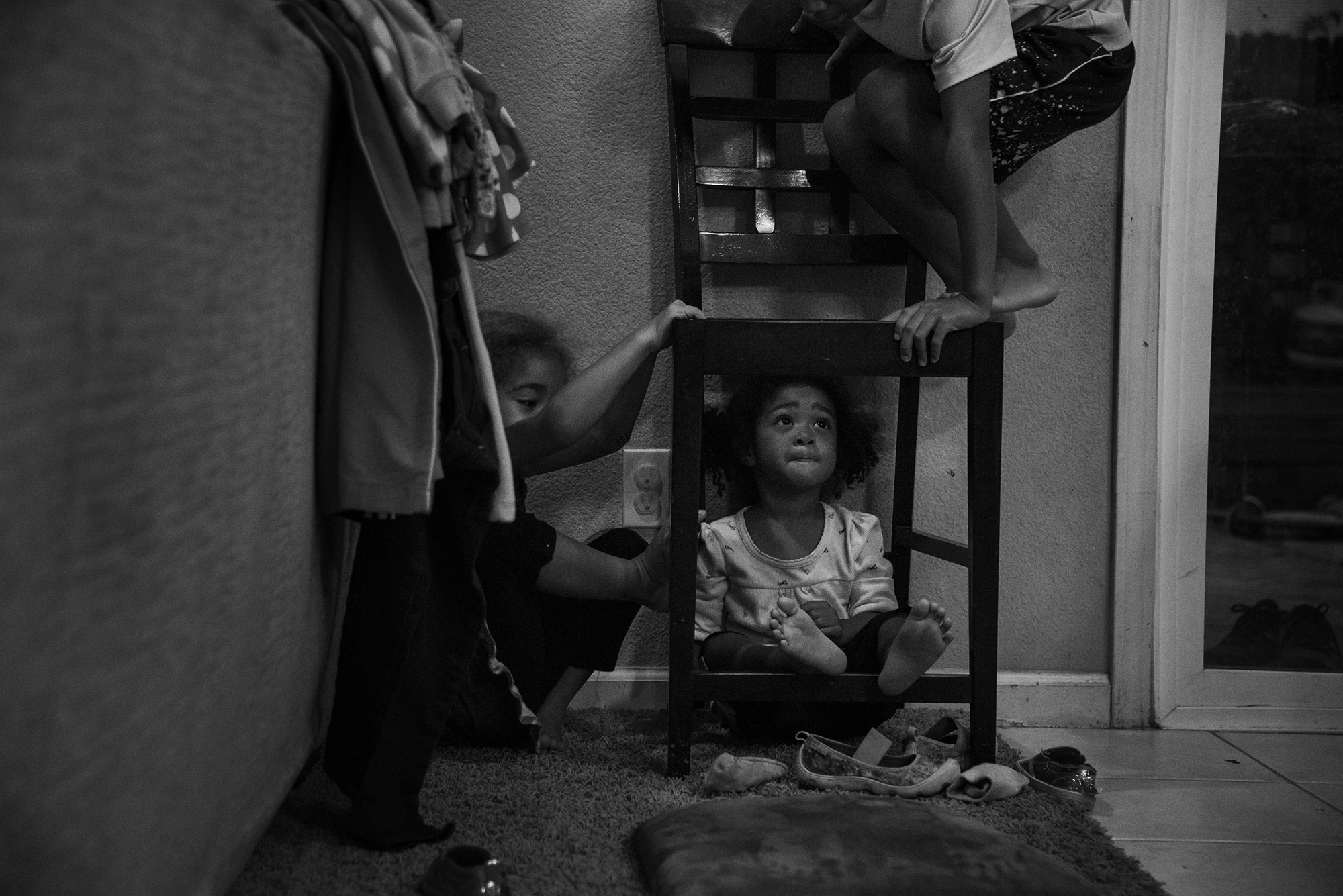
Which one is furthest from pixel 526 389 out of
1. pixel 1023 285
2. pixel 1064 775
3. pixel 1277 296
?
pixel 1277 296

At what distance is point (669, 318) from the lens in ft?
4.20

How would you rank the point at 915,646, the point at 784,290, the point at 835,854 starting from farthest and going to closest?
the point at 784,290 → the point at 915,646 → the point at 835,854

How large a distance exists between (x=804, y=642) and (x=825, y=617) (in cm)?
17

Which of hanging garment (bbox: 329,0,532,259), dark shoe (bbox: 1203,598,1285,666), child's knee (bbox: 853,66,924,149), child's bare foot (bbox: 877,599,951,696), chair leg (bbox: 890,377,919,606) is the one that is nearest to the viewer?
hanging garment (bbox: 329,0,532,259)

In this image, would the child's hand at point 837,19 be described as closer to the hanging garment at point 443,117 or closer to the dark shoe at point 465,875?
the hanging garment at point 443,117

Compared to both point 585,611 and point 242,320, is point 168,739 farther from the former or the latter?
point 585,611

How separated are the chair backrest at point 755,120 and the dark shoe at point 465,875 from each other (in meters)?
0.78

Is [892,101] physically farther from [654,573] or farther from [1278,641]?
[1278,641]

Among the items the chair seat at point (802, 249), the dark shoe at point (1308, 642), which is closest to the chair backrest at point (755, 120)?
the chair seat at point (802, 249)

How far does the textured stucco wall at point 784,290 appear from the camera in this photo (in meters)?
1.57

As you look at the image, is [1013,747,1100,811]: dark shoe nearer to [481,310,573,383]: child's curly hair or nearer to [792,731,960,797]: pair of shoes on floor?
[792,731,960,797]: pair of shoes on floor

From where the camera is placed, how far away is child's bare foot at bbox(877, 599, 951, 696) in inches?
47.8

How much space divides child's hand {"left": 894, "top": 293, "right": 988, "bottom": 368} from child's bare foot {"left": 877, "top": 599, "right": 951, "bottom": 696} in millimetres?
289

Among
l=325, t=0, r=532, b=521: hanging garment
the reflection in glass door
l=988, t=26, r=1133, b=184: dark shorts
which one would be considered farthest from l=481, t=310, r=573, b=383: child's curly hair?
the reflection in glass door
